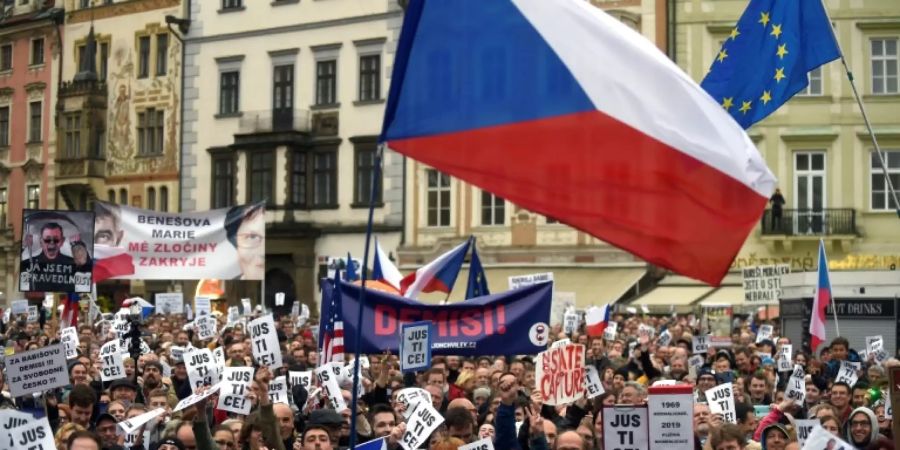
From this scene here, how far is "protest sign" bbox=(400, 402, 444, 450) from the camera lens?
11453 mm

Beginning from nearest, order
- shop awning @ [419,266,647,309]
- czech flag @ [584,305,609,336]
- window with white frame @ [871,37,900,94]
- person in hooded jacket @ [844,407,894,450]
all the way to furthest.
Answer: person in hooded jacket @ [844,407,894,450] < czech flag @ [584,305,609,336] < window with white frame @ [871,37,900,94] < shop awning @ [419,266,647,309]

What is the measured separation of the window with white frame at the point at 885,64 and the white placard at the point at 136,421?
113 ft

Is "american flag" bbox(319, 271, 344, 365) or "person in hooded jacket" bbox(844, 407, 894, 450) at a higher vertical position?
"american flag" bbox(319, 271, 344, 365)

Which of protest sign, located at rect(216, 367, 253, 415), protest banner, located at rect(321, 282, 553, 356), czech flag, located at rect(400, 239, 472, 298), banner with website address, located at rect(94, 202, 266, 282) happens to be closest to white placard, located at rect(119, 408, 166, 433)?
protest sign, located at rect(216, 367, 253, 415)

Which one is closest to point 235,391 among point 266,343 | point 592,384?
point 592,384

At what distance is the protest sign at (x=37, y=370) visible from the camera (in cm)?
1230

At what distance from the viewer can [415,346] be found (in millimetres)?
14789

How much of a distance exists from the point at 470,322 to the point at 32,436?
6.58 m

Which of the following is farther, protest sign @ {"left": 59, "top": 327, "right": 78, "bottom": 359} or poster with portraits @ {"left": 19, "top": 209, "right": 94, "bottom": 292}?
poster with portraits @ {"left": 19, "top": 209, "right": 94, "bottom": 292}

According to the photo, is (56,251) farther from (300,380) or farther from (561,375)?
(561,375)

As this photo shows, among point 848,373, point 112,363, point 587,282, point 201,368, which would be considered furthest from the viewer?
point 587,282

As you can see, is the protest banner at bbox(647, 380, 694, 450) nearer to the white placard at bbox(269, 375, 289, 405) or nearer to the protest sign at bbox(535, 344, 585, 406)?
the protest sign at bbox(535, 344, 585, 406)

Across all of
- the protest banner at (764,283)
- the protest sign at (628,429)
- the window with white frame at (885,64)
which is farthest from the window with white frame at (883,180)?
the protest sign at (628,429)

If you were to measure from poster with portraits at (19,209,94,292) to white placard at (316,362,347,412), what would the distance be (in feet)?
28.3
